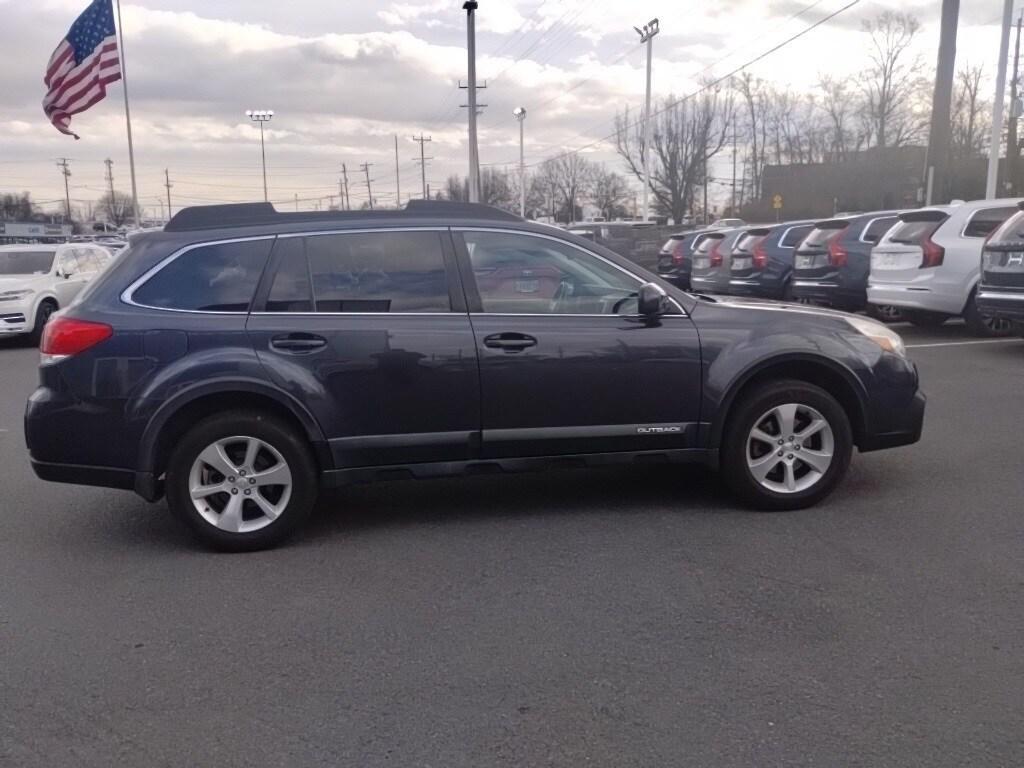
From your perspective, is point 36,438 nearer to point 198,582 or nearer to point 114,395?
point 114,395

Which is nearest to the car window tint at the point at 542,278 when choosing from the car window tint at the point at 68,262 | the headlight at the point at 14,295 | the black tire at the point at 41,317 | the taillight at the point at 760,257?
the taillight at the point at 760,257

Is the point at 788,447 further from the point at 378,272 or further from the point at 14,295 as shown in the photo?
the point at 14,295

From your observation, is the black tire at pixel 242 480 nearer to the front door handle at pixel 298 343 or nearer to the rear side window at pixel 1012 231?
the front door handle at pixel 298 343

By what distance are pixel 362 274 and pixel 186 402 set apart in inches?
44.1

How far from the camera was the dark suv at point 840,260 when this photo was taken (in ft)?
46.5

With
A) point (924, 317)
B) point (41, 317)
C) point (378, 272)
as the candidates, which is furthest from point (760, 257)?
point (378, 272)

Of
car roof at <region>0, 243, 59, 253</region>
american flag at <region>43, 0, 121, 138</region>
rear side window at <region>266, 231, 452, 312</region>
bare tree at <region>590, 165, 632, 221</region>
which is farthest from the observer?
bare tree at <region>590, 165, 632, 221</region>

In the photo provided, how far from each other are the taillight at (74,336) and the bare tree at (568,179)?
8685 centimetres

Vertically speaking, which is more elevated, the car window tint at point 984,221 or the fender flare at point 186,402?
the car window tint at point 984,221

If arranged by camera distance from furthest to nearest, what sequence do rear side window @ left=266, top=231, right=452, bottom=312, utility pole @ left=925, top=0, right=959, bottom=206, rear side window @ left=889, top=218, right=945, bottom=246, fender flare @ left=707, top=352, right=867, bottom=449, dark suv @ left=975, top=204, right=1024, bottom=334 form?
utility pole @ left=925, top=0, right=959, bottom=206
rear side window @ left=889, top=218, right=945, bottom=246
dark suv @ left=975, top=204, right=1024, bottom=334
fender flare @ left=707, top=352, right=867, bottom=449
rear side window @ left=266, top=231, right=452, bottom=312

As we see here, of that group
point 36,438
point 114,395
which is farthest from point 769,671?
point 36,438

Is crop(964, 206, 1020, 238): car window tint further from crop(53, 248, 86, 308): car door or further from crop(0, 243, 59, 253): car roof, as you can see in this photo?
crop(0, 243, 59, 253): car roof

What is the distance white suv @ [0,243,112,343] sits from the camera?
50.5 ft

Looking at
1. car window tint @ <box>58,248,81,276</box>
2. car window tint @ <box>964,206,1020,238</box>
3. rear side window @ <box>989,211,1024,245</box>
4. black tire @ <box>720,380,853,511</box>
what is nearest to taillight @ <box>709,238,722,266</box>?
car window tint @ <box>964,206,1020,238</box>
